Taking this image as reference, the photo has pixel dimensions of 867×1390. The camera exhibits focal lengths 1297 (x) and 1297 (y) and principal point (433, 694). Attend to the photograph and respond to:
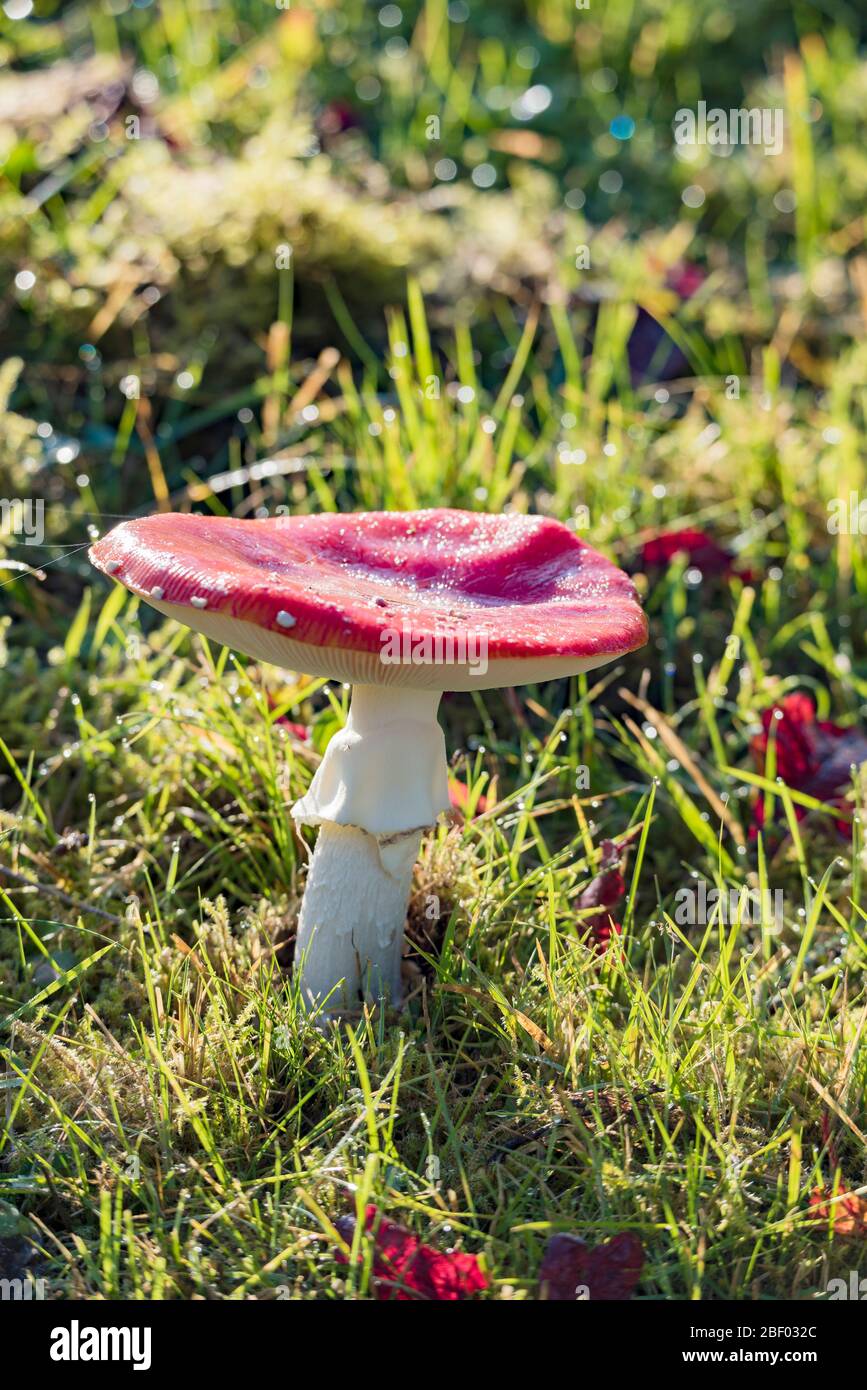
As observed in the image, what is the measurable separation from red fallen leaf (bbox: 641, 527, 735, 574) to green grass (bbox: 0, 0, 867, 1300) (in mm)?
103

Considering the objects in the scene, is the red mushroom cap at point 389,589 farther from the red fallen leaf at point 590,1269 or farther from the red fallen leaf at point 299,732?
the red fallen leaf at point 590,1269

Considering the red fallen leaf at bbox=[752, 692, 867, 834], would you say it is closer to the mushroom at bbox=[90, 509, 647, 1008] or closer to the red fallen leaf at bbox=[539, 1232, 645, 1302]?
the mushroom at bbox=[90, 509, 647, 1008]

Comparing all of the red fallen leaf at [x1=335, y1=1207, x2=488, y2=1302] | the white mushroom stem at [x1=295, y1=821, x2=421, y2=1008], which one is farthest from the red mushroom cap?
the red fallen leaf at [x1=335, y1=1207, x2=488, y2=1302]

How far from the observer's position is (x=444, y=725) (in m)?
3.40

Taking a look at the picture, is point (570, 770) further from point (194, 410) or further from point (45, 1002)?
point (194, 410)

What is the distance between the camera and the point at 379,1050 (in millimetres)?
2248

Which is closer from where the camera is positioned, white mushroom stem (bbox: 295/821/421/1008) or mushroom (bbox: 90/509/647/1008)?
mushroom (bbox: 90/509/647/1008)

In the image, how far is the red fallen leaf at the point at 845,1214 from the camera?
204 cm

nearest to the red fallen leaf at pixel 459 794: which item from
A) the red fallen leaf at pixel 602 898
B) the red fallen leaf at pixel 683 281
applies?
the red fallen leaf at pixel 602 898

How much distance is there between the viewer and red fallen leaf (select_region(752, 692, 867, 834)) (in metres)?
3.08

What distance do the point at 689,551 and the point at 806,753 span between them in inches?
32.9

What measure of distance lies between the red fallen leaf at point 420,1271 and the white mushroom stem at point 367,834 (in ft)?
1.46

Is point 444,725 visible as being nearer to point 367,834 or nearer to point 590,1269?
point 367,834

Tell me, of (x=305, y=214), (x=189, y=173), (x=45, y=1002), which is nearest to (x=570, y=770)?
(x=45, y=1002)
